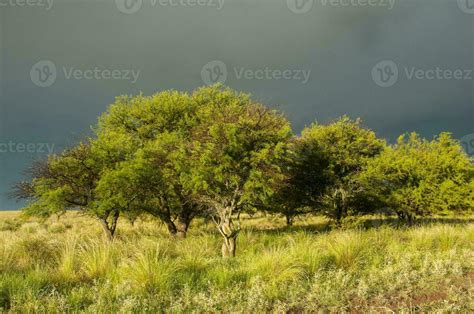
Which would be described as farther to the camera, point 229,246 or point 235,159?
point 235,159

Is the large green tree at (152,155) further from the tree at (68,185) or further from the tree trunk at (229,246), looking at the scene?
the tree trunk at (229,246)

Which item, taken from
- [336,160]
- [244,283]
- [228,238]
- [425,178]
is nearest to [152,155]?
[228,238]

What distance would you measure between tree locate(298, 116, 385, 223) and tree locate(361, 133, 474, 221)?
98 cm

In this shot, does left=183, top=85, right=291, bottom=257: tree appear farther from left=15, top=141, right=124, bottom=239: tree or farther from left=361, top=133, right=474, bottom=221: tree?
→ left=361, top=133, right=474, bottom=221: tree

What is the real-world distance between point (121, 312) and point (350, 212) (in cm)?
2145

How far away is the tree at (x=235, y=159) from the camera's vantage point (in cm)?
1193

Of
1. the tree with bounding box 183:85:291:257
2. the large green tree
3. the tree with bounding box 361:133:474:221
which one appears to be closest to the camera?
the tree with bounding box 183:85:291:257

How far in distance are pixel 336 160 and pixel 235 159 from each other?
11677 millimetres

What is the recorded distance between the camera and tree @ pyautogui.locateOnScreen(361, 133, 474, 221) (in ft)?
72.0

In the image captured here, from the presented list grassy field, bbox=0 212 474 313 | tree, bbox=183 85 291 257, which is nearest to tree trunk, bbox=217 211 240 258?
tree, bbox=183 85 291 257

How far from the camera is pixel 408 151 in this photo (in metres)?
25.6

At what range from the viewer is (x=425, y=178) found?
23.2 meters

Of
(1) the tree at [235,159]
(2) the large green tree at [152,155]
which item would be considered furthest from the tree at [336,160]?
(1) the tree at [235,159]

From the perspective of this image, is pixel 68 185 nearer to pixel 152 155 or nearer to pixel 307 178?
pixel 152 155
